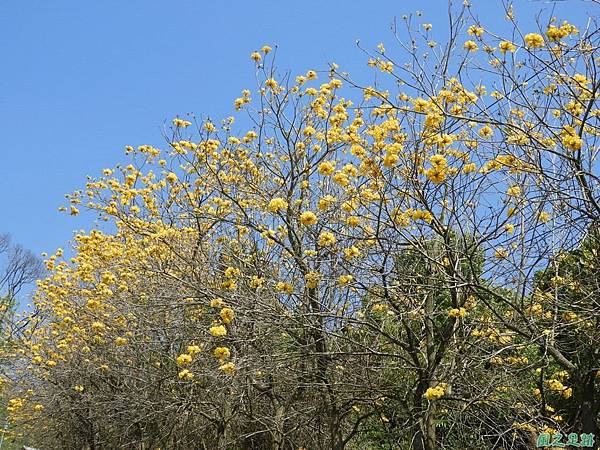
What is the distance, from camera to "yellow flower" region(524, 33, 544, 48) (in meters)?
4.27

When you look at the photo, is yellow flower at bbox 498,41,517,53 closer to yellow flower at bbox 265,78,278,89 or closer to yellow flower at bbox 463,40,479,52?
yellow flower at bbox 463,40,479,52

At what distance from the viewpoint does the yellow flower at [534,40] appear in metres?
4.27

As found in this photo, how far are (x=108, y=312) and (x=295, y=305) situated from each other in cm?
404

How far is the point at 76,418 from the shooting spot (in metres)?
12.2

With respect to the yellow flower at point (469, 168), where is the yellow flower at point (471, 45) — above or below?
above

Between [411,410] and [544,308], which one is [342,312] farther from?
[544,308]

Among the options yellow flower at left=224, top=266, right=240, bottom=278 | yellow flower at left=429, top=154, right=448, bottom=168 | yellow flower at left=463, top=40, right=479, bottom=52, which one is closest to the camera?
yellow flower at left=429, top=154, right=448, bottom=168

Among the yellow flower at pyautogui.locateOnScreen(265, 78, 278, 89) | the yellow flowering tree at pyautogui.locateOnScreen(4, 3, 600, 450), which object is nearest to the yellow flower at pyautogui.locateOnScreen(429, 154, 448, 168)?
the yellow flowering tree at pyautogui.locateOnScreen(4, 3, 600, 450)

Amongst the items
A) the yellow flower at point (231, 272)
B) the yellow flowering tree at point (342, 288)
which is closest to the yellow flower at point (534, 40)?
the yellow flowering tree at point (342, 288)

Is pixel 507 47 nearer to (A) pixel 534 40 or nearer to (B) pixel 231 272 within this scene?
(A) pixel 534 40

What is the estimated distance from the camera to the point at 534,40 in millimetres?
4285

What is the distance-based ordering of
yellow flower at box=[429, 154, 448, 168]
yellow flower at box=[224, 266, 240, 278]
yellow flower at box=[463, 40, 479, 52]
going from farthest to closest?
yellow flower at box=[224, 266, 240, 278] < yellow flower at box=[463, 40, 479, 52] < yellow flower at box=[429, 154, 448, 168]

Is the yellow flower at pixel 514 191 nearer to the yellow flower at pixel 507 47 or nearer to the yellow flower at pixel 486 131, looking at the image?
the yellow flower at pixel 486 131

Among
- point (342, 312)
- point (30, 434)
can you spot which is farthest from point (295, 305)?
point (30, 434)
